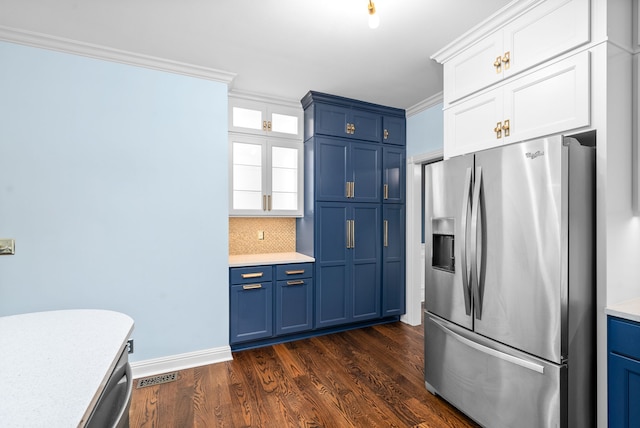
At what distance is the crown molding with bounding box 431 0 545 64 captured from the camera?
6.30 feet

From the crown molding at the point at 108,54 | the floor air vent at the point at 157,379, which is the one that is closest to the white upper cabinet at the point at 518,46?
the crown molding at the point at 108,54

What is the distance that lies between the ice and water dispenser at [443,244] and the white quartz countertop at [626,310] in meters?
0.79

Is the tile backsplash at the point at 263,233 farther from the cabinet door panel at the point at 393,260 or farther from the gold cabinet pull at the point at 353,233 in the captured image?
the cabinet door panel at the point at 393,260

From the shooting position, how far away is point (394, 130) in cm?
388

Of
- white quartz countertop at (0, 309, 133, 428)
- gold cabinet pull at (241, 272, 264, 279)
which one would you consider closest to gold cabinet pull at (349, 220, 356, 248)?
gold cabinet pull at (241, 272, 264, 279)

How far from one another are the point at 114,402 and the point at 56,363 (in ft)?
0.65

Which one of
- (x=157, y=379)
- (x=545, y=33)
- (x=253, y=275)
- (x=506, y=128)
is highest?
(x=545, y=33)

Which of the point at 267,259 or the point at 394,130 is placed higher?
the point at 394,130

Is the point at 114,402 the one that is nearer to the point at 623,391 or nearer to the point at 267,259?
the point at 623,391

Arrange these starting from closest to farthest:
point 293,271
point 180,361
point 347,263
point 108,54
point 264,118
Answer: point 108,54 < point 180,361 < point 293,271 < point 264,118 < point 347,263

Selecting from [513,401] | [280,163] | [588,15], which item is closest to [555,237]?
[513,401]

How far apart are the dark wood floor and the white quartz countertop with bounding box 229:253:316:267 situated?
2.81 ft

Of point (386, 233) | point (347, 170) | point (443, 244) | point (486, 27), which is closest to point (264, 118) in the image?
point (347, 170)

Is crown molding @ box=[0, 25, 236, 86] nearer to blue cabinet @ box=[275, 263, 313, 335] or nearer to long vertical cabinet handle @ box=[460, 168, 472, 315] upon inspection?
blue cabinet @ box=[275, 263, 313, 335]
